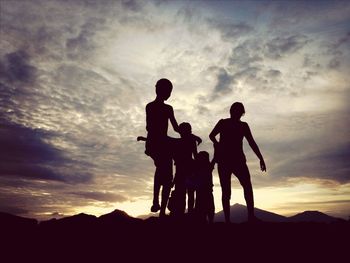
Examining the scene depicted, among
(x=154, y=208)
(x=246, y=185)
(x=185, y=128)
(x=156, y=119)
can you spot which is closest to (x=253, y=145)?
(x=246, y=185)

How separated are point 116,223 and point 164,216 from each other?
984mm

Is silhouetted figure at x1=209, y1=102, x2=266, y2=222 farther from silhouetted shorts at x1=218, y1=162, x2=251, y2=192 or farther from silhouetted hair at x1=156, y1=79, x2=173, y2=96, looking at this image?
silhouetted hair at x1=156, y1=79, x2=173, y2=96

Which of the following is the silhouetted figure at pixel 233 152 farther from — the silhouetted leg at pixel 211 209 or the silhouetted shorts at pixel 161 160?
the silhouetted shorts at pixel 161 160

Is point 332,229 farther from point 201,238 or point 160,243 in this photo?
point 160,243

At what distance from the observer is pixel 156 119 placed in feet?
22.3

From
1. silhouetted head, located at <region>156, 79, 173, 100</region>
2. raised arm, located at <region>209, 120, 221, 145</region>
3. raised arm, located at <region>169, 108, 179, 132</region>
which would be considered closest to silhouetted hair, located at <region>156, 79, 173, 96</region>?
silhouetted head, located at <region>156, 79, 173, 100</region>

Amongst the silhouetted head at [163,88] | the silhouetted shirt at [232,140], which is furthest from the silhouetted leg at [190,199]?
the silhouetted head at [163,88]

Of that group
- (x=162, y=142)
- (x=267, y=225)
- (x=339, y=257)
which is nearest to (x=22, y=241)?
(x=162, y=142)

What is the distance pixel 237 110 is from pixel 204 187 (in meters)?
2.33

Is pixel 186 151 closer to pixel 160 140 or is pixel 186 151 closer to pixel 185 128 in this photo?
pixel 185 128

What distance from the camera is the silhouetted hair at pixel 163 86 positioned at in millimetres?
6797

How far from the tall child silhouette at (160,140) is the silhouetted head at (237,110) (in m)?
1.58

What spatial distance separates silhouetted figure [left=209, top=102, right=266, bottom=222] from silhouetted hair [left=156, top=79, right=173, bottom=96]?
1629 mm

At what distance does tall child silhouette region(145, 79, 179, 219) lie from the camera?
22.1ft
